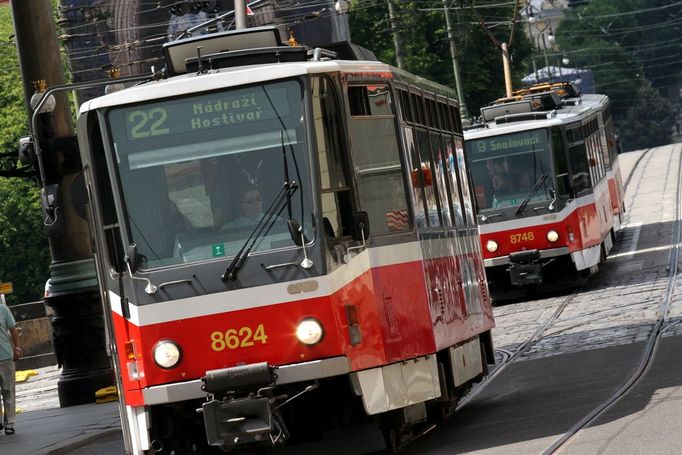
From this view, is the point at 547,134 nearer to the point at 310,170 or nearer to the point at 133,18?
the point at 310,170

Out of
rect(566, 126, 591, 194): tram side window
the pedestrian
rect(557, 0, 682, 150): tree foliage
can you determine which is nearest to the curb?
the pedestrian

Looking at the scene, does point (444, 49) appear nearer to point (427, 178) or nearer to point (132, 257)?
point (427, 178)

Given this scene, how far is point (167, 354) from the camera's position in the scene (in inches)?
427

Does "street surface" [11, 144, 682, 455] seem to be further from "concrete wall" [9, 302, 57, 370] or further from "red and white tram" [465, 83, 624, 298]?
"concrete wall" [9, 302, 57, 370]

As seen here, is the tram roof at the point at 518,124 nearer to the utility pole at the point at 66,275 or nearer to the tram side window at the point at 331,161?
the utility pole at the point at 66,275

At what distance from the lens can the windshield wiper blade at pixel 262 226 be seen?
35.3 feet

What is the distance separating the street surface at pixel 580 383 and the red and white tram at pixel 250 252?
46.9 inches

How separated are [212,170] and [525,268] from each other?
1700cm

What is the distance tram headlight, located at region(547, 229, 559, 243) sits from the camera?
27.6 meters

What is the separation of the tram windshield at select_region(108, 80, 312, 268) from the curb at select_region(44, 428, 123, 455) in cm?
466

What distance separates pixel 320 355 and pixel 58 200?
2225mm

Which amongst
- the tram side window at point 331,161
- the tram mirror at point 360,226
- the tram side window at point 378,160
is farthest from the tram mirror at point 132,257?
the tram side window at point 378,160

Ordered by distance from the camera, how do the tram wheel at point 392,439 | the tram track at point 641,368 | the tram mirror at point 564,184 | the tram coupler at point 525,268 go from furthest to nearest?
the tram mirror at point 564,184
the tram coupler at point 525,268
the tram wheel at point 392,439
the tram track at point 641,368

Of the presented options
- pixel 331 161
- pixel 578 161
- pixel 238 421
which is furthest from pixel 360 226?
pixel 578 161
